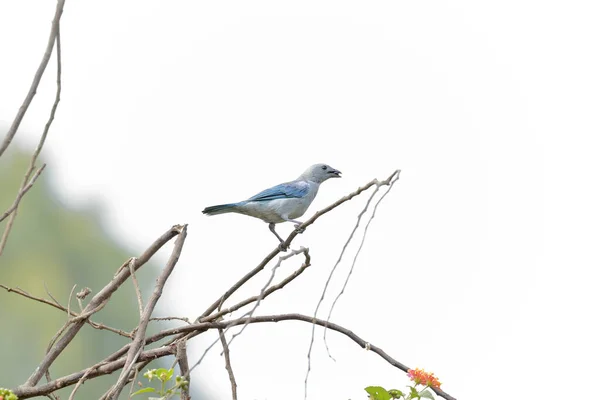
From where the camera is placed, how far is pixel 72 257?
43.9 metres

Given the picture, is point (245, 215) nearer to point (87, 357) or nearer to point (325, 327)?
point (325, 327)

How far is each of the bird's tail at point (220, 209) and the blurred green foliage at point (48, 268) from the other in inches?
964

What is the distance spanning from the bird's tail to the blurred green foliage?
80.3ft

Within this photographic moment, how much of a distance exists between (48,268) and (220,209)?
124 feet

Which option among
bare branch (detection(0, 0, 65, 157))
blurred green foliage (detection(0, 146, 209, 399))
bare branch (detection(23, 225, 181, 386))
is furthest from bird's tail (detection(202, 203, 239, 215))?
blurred green foliage (detection(0, 146, 209, 399))

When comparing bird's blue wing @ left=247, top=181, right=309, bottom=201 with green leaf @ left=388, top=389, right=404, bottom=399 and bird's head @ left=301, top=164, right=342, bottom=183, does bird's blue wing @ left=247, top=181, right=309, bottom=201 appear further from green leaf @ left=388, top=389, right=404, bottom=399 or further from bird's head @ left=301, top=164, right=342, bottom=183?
green leaf @ left=388, top=389, right=404, bottom=399

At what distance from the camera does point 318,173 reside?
7.98 m

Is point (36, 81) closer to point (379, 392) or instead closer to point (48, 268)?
point (379, 392)

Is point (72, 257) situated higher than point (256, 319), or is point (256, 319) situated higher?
point (72, 257)

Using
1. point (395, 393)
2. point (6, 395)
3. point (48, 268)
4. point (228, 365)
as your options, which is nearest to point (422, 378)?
point (395, 393)

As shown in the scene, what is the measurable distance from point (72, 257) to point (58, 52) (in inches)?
1673

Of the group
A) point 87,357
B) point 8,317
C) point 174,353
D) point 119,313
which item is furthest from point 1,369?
point 174,353

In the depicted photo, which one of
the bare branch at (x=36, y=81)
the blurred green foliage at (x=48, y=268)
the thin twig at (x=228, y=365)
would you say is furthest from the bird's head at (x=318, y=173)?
the blurred green foliage at (x=48, y=268)

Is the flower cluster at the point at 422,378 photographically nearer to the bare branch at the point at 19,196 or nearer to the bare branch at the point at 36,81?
the bare branch at the point at 19,196
